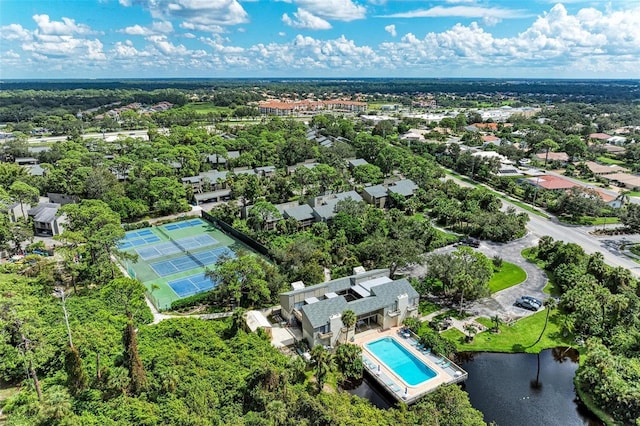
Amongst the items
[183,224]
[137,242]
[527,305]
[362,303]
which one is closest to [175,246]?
[137,242]

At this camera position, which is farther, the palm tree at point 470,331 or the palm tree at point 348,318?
the palm tree at point 470,331

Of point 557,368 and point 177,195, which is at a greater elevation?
point 177,195

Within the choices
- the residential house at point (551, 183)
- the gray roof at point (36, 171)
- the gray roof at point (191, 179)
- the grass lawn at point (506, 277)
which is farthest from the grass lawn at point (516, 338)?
the gray roof at point (36, 171)

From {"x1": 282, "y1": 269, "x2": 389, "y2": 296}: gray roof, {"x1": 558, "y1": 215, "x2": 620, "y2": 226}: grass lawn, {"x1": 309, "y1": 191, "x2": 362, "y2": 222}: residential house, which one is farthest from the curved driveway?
{"x1": 309, "y1": 191, "x2": 362, "y2": 222}: residential house

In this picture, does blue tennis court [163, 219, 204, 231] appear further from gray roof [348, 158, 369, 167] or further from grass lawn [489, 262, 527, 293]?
grass lawn [489, 262, 527, 293]

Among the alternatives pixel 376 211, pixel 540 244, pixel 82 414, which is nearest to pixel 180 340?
pixel 82 414

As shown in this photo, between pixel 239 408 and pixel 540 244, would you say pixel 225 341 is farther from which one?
pixel 540 244

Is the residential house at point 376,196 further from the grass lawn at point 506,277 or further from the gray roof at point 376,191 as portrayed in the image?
the grass lawn at point 506,277

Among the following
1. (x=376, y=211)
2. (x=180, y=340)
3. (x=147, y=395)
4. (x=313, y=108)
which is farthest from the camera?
(x=313, y=108)
